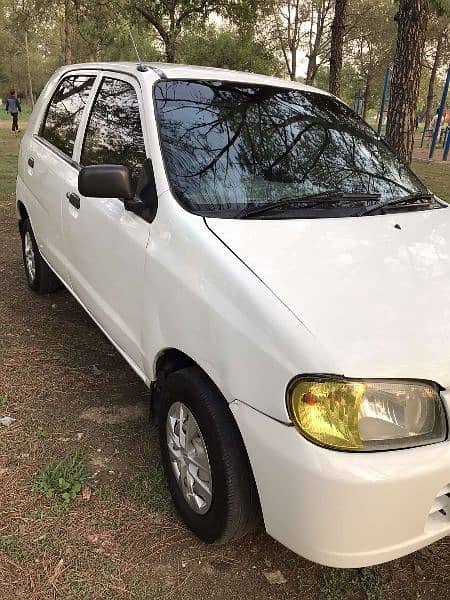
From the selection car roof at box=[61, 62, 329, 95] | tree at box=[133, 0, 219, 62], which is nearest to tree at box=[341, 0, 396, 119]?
tree at box=[133, 0, 219, 62]

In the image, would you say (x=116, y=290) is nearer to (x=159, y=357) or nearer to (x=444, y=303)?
(x=159, y=357)

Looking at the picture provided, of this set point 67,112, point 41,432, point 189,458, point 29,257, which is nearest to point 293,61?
point 29,257

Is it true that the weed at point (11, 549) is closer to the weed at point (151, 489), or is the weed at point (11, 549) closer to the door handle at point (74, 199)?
the weed at point (151, 489)

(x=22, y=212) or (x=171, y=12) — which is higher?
(x=171, y=12)

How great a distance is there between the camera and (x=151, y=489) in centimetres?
265

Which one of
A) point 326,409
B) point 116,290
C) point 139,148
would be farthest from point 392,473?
point 139,148

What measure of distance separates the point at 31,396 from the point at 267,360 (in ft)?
6.71

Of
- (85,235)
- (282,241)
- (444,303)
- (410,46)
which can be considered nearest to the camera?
(444,303)

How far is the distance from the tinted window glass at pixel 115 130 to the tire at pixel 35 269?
1.44m

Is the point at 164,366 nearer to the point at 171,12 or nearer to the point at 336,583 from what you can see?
the point at 336,583

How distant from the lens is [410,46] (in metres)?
5.84

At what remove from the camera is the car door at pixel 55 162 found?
3.63 metres

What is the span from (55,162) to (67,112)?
0.38m

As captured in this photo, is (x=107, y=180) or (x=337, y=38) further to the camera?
(x=337, y=38)
